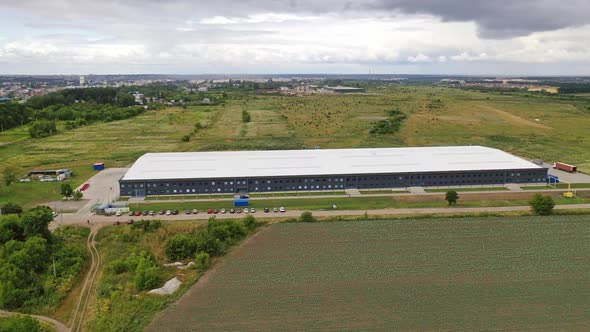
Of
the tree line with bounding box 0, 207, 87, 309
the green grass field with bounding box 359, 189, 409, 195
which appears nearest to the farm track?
the tree line with bounding box 0, 207, 87, 309

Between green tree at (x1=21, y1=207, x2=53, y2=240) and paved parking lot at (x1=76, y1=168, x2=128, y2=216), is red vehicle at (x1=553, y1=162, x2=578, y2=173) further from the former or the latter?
green tree at (x1=21, y1=207, x2=53, y2=240)

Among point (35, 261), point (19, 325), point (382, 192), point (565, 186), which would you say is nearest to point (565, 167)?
point (565, 186)

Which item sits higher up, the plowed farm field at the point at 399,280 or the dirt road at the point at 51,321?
the plowed farm field at the point at 399,280

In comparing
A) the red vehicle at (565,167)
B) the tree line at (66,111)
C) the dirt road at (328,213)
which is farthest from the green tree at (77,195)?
the red vehicle at (565,167)

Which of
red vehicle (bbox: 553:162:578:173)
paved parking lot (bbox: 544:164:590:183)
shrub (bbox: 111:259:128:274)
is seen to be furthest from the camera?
red vehicle (bbox: 553:162:578:173)

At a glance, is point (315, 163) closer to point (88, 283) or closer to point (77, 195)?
point (77, 195)

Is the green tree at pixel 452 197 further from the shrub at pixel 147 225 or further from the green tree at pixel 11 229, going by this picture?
the green tree at pixel 11 229

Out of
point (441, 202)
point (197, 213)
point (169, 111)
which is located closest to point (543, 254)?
point (441, 202)

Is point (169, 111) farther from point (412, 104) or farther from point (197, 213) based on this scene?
point (197, 213)
